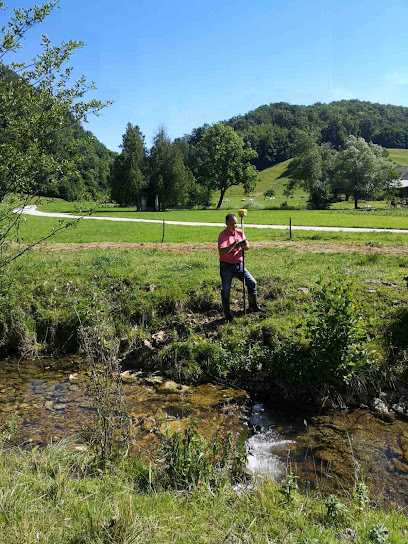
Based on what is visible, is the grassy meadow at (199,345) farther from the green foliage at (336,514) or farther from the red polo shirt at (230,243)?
the red polo shirt at (230,243)

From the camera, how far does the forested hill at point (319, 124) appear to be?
482 ft

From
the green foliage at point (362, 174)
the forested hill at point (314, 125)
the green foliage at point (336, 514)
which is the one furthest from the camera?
the forested hill at point (314, 125)

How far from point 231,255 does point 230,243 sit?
30 centimetres

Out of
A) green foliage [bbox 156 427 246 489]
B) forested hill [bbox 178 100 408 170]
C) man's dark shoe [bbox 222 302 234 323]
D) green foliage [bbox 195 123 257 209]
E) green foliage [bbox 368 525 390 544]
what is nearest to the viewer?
green foliage [bbox 368 525 390 544]

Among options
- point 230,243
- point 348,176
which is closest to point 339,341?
point 230,243

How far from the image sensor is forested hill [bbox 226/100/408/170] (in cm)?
14688

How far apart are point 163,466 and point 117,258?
34.4ft

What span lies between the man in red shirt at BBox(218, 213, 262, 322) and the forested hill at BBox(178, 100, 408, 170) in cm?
12190

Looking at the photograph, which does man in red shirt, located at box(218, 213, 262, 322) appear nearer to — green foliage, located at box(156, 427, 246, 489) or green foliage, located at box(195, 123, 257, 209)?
green foliage, located at box(156, 427, 246, 489)

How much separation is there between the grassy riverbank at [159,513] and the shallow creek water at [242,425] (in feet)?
3.47

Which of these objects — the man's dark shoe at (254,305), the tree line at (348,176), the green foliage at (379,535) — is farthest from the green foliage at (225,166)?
the green foliage at (379,535)

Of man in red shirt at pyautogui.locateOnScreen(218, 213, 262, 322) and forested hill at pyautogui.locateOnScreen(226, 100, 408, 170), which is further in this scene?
forested hill at pyautogui.locateOnScreen(226, 100, 408, 170)

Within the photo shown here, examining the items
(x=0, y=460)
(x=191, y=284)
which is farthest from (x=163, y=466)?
(x=191, y=284)

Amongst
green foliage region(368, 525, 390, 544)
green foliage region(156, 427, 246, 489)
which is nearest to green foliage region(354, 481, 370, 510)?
green foliage region(368, 525, 390, 544)
